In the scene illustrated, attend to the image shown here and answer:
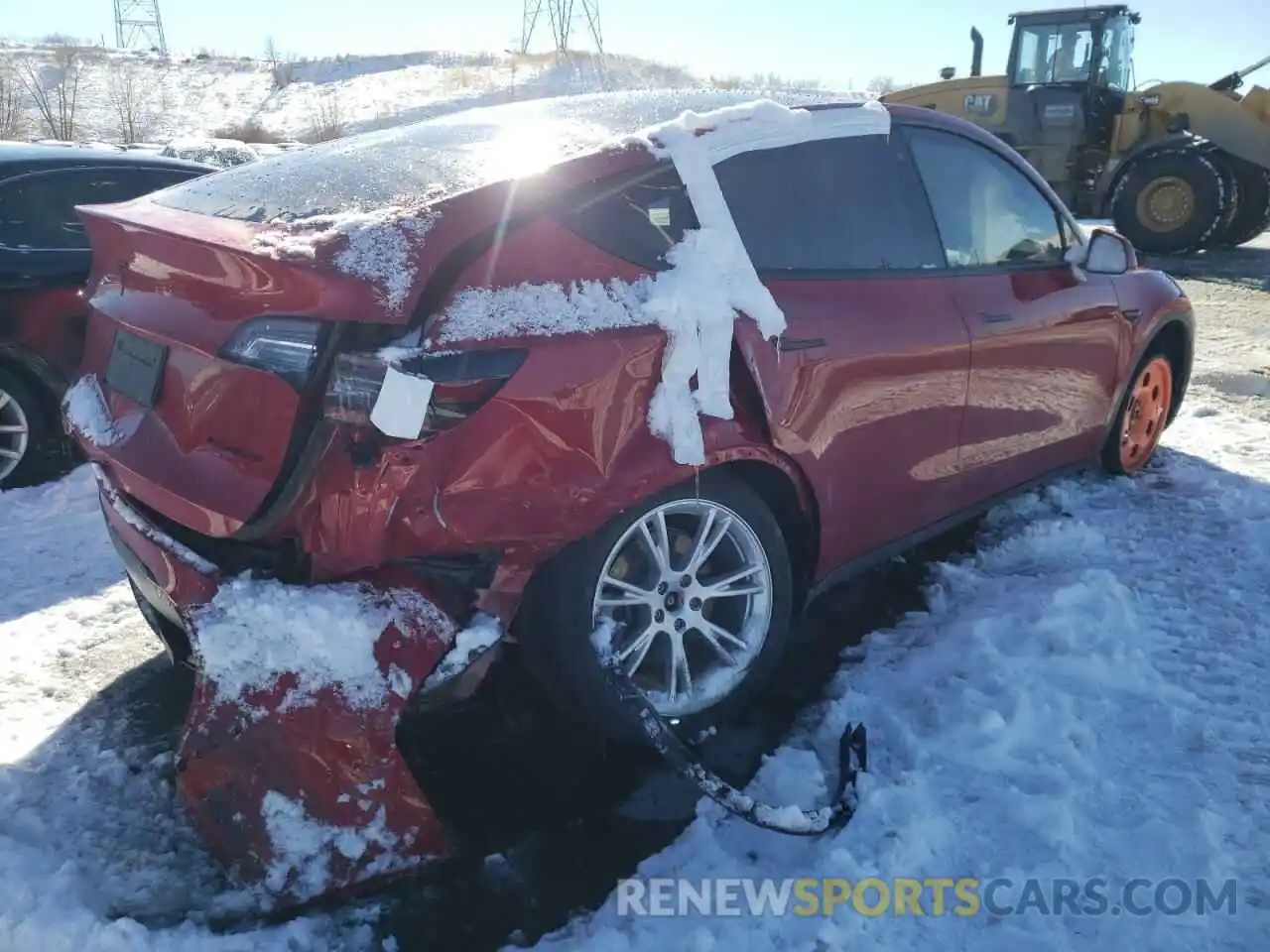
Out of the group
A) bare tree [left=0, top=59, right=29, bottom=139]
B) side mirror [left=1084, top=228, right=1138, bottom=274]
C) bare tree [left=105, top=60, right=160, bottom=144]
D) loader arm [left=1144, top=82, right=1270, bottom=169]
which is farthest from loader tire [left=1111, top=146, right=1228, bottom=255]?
bare tree [left=105, top=60, right=160, bottom=144]

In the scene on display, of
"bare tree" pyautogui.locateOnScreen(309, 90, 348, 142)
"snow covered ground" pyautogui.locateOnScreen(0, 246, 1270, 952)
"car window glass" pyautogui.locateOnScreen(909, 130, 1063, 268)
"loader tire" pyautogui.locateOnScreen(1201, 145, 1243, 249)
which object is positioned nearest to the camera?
"snow covered ground" pyautogui.locateOnScreen(0, 246, 1270, 952)

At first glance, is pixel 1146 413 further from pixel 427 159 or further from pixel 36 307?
pixel 36 307

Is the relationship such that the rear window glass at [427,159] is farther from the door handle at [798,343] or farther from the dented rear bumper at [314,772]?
the dented rear bumper at [314,772]

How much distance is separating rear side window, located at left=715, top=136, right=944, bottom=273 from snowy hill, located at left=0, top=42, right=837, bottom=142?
32.4 metres

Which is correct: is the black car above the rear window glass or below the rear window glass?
below

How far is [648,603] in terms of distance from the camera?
272 cm

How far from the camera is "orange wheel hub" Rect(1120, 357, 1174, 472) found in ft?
15.7

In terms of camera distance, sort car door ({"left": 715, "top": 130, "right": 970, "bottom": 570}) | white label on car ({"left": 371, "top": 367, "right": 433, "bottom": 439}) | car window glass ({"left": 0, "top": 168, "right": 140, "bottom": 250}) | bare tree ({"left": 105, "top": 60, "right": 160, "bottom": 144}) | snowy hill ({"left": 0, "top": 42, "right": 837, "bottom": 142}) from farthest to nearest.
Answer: snowy hill ({"left": 0, "top": 42, "right": 837, "bottom": 142}), bare tree ({"left": 105, "top": 60, "right": 160, "bottom": 144}), car window glass ({"left": 0, "top": 168, "right": 140, "bottom": 250}), car door ({"left": 715, "top": 130, "right": 970, "bottom": 570}), white label on car ({"left": 371, "top": 367, "right": 433, "bottom": 439})

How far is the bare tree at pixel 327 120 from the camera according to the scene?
2847 centimetres

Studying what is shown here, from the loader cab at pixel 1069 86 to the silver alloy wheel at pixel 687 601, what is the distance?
12467 mm

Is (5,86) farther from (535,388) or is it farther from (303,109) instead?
(535,388)

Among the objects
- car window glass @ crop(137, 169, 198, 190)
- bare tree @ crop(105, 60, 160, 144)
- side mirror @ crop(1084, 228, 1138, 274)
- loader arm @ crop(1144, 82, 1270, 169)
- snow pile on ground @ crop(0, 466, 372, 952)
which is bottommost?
snow pile on ground @ crop(0, 466, 372, 952)

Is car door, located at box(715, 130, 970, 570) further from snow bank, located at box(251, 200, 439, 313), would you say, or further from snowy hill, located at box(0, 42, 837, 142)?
snowy hill, located at box(0, 42, 837, 142)

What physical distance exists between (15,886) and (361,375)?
1.35 meters
